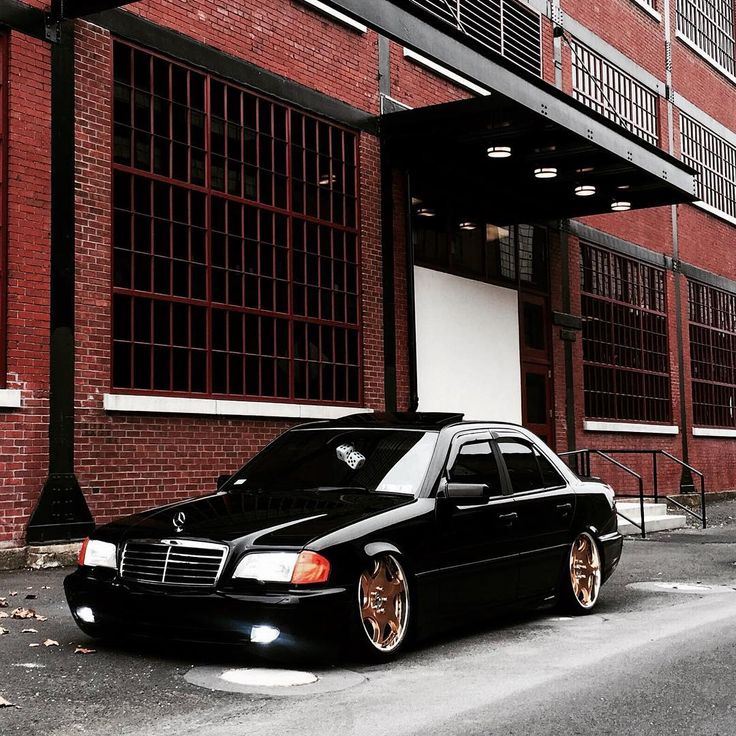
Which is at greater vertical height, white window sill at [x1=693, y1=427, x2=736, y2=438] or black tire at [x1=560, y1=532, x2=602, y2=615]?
white window sill at [x1=693, y1=427, x2=736, y2=438]

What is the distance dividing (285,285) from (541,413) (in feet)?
24.8

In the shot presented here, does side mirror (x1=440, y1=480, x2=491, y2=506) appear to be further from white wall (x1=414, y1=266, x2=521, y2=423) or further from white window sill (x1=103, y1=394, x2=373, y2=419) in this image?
white wall (x1=414, y1=266, x2=521, y2=423)

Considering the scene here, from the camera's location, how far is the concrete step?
17.0 m

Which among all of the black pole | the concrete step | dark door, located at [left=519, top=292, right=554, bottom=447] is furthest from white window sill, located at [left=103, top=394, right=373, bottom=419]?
dark door, located at [left=519, top=292, right=554, bottom=447]

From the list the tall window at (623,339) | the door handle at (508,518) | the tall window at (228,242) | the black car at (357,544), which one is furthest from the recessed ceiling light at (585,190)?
the door handle at (508,518)

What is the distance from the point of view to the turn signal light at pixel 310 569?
239 inches

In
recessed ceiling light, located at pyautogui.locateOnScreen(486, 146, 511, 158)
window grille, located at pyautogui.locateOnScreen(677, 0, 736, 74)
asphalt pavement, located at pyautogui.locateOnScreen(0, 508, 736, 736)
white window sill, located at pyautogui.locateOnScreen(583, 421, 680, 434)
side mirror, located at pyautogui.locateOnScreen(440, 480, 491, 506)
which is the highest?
window grille, located at pyautogui.locateOnScreen(677, 0, 736, 74)

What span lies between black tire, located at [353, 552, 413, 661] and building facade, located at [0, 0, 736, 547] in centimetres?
542

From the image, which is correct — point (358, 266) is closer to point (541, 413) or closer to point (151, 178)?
point (151, 178)

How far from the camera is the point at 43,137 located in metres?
11.3

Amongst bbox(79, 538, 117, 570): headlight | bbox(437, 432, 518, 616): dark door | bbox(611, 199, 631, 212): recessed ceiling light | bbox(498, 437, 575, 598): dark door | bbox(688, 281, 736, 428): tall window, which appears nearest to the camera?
bbox(79, 538, 117, 570): headlight

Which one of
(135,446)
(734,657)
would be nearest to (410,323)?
(135,446)

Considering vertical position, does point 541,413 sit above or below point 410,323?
below

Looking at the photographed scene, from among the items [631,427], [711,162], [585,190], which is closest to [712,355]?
[711,162]
